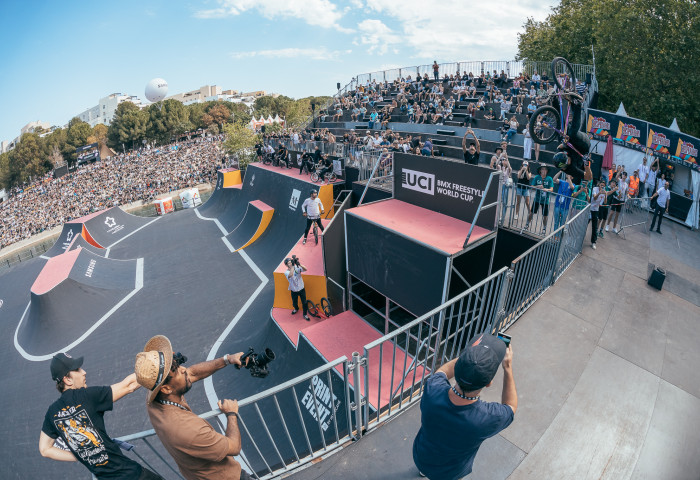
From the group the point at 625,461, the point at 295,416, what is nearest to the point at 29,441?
the point at 295,416

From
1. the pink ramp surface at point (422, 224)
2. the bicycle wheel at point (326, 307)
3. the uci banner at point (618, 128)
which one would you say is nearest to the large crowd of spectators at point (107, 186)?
the bicycle wheel at point (326, 307)

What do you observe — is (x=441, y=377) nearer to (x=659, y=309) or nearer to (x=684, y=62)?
(x=659, y=309)

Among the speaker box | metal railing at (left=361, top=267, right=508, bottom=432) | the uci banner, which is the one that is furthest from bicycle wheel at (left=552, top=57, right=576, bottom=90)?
metal railing at (left=361, top=267, right=508, bottom=432)

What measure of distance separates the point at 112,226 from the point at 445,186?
79.6ft

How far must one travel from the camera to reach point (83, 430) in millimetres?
3021

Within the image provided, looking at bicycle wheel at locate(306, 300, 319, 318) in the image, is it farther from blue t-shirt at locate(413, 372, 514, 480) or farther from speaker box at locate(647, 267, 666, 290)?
blue t-shirt at locate(413, 372, 514, 480)

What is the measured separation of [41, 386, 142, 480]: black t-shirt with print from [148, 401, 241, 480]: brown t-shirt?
3.68 ft

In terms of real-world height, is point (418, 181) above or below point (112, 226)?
above

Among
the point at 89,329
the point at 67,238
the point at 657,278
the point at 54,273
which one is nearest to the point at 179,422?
the point at 657,278

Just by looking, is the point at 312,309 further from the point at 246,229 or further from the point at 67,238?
the point at 67,238

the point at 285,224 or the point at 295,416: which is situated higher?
the point at 285,224

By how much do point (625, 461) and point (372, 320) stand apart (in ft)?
23.6

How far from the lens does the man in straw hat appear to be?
232 cm

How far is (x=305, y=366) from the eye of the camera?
8.59 meters
